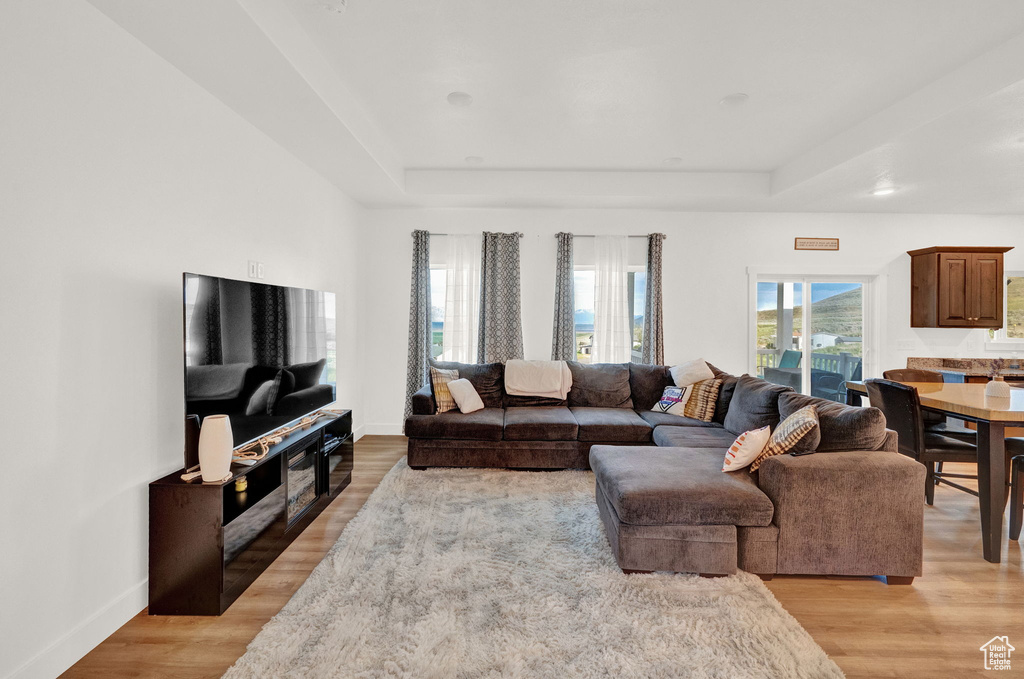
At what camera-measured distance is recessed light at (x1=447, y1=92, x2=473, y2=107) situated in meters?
3.04

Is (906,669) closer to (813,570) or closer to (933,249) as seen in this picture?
(813,570)

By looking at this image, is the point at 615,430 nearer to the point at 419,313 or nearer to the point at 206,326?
the point at 419,313

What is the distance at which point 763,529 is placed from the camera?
2.28 metres

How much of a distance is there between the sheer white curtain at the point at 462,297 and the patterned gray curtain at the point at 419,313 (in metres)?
0.21

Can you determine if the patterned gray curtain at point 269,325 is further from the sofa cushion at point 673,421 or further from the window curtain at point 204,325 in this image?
the sofa cushion at point 673,421

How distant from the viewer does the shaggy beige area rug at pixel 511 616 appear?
1.69 m

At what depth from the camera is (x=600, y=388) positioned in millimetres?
4641

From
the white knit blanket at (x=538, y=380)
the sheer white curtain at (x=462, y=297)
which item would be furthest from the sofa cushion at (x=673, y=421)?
the sheer white curtain at (x=462, y=297)

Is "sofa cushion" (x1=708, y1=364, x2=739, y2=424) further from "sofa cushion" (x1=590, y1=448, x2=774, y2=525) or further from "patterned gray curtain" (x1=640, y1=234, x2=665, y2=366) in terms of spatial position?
"sofa cushion" (x1=590, y1=448, x2=774, y2=525)

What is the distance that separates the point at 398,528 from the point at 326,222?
277 centimetres

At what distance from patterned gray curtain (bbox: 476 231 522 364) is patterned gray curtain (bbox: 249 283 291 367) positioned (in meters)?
2.55

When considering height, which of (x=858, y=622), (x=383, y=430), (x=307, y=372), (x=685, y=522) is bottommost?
(x=858, y=622)

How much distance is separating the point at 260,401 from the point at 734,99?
3510mm

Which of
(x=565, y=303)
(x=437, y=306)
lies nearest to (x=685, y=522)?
(x=565, y=303)
